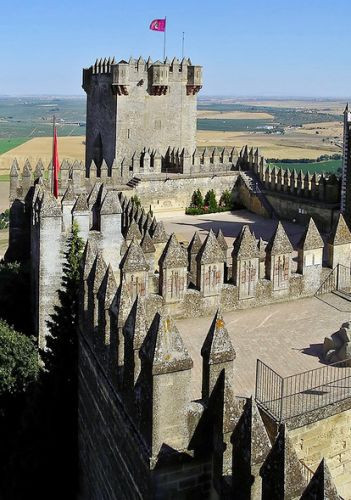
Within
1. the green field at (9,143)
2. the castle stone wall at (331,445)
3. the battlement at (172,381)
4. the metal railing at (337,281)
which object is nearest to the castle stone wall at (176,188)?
the metal railing at (337,281)

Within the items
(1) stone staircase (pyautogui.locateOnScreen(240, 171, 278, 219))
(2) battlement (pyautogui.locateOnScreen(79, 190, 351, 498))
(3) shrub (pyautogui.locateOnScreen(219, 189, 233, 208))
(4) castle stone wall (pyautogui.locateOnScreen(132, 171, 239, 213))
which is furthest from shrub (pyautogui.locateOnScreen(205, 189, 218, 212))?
(2) battlement (pyautogui.locateOnScreen(79, 190, 351, 498))

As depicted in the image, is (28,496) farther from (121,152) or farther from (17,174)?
(121,152)

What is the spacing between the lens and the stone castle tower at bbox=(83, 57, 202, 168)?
31828mm

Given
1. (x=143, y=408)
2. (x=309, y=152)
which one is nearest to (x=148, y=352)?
(x=143, y=408)

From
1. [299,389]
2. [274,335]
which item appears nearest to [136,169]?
[274,335]

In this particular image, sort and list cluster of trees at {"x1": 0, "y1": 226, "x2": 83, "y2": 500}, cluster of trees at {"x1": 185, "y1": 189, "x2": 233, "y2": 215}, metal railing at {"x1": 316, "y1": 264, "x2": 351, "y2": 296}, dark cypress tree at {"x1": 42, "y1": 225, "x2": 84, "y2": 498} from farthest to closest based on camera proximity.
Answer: cluster of trees at {"x1": 185, "y1": 189, "x2": 233, "y2": 215}
metal railing at {"x1": 316, "y1": 264, "x2": 351, "y2": 296}
cluster of trees at {"x1": 0, "y1": 226, "x2": 83, "y2": 500}
dark cypress tree at {"x1": 42, "y1": 225, "x2": 84, "y2": 498}

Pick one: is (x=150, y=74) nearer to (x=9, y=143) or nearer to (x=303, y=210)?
(x=303, y=210)

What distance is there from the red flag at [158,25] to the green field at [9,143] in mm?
108358

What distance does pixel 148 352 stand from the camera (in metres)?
7.69

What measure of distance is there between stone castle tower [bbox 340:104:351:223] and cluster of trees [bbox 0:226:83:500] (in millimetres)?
11678

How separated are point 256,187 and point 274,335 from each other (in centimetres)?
2001

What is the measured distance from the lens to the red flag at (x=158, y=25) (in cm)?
3700

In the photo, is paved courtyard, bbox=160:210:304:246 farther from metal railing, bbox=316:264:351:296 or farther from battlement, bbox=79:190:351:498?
battlement, bbox=79:190:351:498

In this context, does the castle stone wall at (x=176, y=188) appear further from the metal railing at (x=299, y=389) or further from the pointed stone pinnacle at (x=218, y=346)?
the pointed stone pinnacle at (x=218, y=346)
